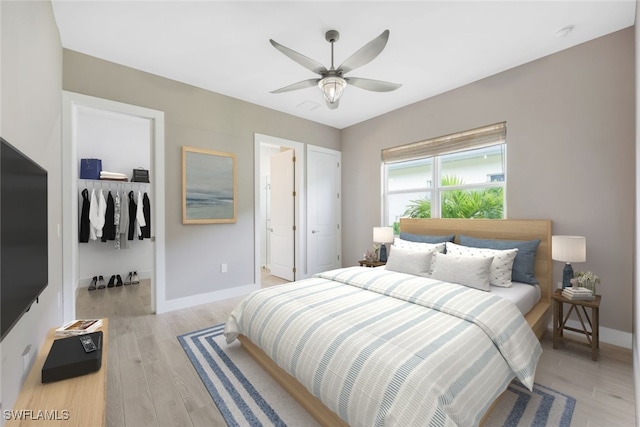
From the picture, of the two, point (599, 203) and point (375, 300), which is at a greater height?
point (599, 203)

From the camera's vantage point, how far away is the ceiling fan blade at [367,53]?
6.29 feet

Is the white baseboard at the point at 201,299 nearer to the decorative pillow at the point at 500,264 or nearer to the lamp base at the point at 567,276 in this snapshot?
the decorative pillow at the point at 500,264

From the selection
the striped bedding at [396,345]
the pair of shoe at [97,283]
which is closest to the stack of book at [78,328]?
the striped bedding at [396,345]

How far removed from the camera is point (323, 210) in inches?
199

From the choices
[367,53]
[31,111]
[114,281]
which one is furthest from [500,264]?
[114,281]

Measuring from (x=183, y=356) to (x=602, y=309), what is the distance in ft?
12.6

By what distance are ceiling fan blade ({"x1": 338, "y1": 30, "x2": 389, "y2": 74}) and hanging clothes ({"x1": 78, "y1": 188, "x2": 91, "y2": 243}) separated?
4522mm

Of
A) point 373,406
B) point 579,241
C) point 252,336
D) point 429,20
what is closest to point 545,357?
point 579,241

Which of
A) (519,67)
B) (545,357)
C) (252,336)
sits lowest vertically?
(545,357)

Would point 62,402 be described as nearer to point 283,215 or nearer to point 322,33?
point 322,33

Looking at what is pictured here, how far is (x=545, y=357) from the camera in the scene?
7.75 ft

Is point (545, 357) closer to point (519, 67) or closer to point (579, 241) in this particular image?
point (579, 241)

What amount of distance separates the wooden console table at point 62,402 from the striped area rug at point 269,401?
0.73 m

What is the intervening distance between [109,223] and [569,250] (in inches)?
235
